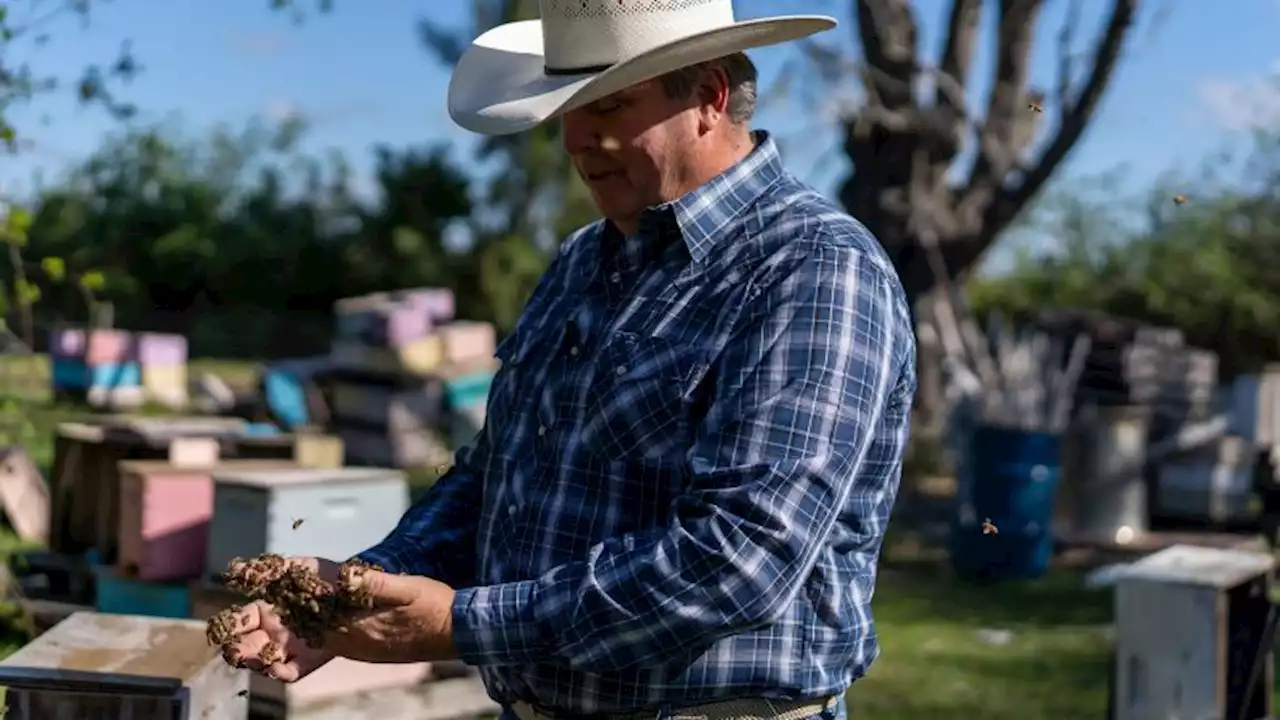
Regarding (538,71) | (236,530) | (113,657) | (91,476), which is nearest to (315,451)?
(91,476)

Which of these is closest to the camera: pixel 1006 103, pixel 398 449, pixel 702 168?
pixel 702 168

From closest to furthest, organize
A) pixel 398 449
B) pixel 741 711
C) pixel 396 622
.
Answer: pixel 396 622
pixel 741 711
pixel 398 449

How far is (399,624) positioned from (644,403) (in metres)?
0.42

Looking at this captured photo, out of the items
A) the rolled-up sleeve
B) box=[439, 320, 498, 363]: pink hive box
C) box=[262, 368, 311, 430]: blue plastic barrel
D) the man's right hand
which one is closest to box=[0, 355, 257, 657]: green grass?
box=[262, 368, 311, 430]: blue plastic barrel

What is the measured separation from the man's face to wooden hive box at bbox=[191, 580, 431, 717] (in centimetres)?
299

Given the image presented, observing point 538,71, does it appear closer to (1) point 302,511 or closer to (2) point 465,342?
(1) point 302,511

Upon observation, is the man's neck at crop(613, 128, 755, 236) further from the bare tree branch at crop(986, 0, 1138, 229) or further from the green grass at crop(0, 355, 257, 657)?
the bare tree branch at crop(986, 0, 1138, 229)

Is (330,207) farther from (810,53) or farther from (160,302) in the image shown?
(810,53)

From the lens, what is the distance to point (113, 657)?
10.1 feet

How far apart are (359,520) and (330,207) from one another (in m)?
18.3

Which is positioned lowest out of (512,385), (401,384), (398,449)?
(398,449)

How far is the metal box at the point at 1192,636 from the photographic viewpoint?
203 inches

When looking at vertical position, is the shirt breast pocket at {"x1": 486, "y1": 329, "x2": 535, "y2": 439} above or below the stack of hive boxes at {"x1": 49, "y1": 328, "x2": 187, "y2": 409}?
above

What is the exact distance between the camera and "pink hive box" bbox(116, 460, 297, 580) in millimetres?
5793
